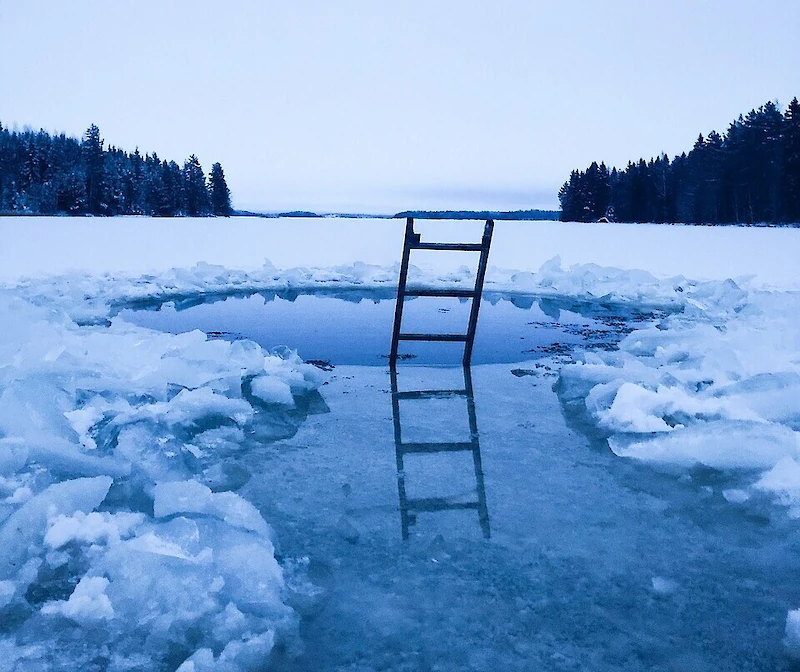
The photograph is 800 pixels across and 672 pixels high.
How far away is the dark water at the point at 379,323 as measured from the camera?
684 cm

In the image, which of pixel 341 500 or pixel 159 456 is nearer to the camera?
pixel 341 500

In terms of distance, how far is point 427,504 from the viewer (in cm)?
296

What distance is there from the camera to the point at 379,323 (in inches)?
335

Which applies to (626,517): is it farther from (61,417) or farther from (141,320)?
(141,320)

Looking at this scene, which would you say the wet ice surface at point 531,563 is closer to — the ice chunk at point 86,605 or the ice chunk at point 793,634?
the ice chunk at point 793,634

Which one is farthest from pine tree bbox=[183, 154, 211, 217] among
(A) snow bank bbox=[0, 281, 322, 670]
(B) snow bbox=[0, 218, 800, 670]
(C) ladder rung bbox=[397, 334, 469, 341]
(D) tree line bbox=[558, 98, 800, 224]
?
(A) snow bank bbox=[0, 281, 322, 670]

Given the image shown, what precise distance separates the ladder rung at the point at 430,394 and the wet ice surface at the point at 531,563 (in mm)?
1115

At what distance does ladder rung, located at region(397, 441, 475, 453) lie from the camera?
3730mm

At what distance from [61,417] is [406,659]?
248cm

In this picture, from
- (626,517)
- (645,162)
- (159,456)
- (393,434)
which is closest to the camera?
(626,517)

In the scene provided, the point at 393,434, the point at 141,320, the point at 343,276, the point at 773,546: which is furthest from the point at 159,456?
the point at 343,276

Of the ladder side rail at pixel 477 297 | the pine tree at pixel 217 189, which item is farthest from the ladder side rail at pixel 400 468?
the pine tree at pixel 217 189

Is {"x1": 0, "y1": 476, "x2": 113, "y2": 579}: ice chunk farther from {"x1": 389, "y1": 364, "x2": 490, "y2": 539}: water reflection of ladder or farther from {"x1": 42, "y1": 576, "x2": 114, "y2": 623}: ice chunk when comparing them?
{"x1": 389, "y1": 364, "x2": 490, "y2": 539}: water reflection of ladder

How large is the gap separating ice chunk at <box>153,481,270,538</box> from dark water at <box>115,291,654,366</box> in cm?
350
